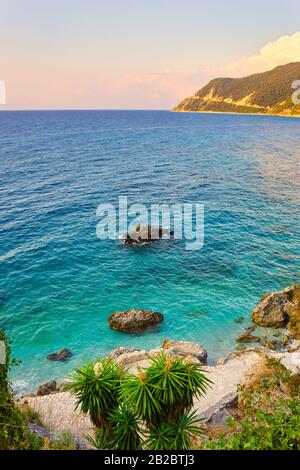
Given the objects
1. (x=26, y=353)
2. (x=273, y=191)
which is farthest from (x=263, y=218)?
(x=26, y=353)

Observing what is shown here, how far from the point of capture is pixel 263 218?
184 feet

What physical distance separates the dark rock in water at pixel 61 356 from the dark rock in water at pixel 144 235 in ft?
65.6

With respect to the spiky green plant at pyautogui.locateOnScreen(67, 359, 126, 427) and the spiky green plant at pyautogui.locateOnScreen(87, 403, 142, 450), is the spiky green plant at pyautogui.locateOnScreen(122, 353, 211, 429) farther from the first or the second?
the spiky green plant at pyautogui.locateOnScreen(67, 359, 126, 427)

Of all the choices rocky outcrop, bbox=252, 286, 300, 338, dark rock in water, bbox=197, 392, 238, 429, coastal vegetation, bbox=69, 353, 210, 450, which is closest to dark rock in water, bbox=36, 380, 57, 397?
dark rock in water, bbox=197, 392, 238, 429

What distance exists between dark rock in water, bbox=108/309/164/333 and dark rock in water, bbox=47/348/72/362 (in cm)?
448

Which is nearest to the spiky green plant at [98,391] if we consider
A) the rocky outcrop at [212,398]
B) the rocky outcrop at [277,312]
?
the rocky outcrop at [212,398]

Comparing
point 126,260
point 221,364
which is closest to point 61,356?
point 221,364

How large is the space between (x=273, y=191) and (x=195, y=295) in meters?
41.7

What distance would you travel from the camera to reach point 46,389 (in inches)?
962

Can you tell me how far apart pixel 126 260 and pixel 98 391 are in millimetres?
29354

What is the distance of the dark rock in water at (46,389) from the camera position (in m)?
24.1

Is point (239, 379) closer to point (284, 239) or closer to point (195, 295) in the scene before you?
point (195, 295)

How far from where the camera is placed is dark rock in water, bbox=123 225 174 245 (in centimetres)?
4719
